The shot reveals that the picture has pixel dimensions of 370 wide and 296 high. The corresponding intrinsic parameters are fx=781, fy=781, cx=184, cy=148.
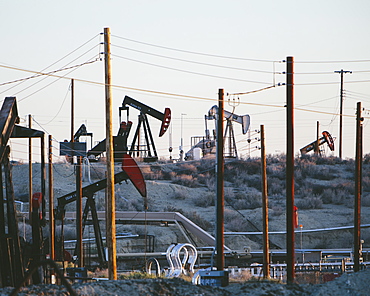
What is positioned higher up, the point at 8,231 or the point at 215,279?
the point at 8,231

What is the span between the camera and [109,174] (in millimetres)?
21703

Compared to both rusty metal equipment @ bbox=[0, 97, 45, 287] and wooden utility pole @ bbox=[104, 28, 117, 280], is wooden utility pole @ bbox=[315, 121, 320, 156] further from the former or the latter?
rusty metal equipment @ bbox=[0, 97, 45, 287]

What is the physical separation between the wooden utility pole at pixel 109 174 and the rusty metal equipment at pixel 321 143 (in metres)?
48.0

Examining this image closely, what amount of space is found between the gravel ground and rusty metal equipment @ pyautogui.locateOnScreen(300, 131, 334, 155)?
52185 mm

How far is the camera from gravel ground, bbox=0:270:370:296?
13.7 m

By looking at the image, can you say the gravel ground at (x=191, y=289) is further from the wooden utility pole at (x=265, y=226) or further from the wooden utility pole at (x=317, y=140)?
the wooden utility pole at (x=317, y=140)

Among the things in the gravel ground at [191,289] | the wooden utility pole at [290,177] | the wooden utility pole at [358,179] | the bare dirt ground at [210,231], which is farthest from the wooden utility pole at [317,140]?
the gravel ground at [191,289]

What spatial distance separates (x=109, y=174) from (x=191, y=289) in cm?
736

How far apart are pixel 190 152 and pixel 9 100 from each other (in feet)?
137

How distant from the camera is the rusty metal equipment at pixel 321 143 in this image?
6825cm

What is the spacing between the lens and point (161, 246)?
39.8 meters

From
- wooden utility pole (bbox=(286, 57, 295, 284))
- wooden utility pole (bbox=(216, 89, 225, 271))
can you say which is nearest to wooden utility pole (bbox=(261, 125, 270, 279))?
wooden utility pole (bbox=(216, 89, 225, 271))

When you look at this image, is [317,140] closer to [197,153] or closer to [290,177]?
[197,153]

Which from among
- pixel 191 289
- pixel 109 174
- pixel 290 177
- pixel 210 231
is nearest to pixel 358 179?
pixel 290 177
